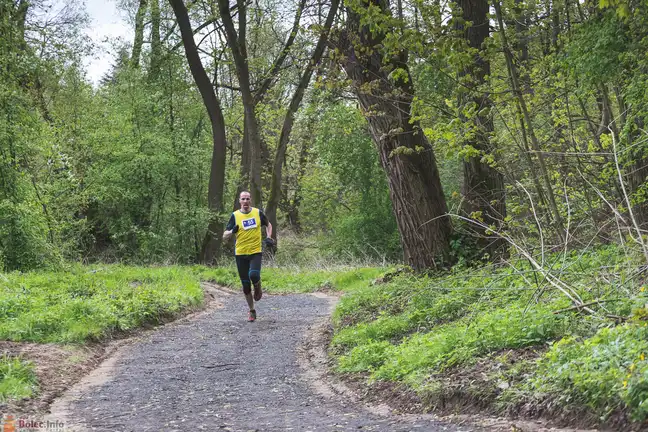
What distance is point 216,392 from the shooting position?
6766 mm

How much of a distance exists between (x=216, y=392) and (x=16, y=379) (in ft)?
6.63

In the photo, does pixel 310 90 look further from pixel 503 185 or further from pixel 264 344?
pixel 264 344

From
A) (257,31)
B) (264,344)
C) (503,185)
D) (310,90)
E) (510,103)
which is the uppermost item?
(257,31)

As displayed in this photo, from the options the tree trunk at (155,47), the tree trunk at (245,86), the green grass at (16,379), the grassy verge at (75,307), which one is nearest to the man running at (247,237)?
the grassy verge at (75,307)

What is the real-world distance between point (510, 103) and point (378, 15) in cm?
211

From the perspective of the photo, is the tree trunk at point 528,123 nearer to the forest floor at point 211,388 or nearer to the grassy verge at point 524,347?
the grassy verge at point 524,347

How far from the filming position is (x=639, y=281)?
5.87 meters

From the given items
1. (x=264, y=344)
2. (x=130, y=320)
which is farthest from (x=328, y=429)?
(x=130, y=320)

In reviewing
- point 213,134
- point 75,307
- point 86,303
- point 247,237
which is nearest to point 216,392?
point 75,307

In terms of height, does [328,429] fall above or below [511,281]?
below

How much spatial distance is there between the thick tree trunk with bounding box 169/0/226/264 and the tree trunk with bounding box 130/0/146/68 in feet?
10.2

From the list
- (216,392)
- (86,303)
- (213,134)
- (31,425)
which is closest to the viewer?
(31,425)

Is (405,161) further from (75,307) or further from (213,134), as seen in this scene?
(213,134)

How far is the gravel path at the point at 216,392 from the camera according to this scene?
17.6 feet
